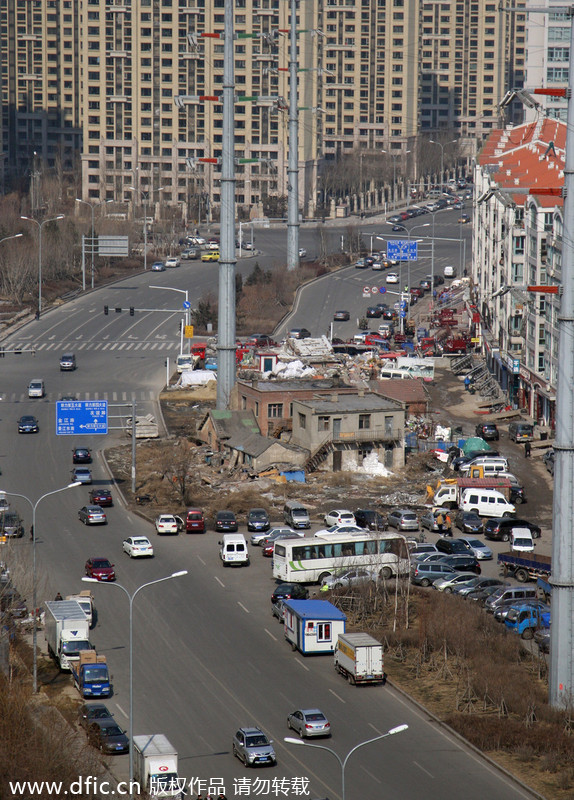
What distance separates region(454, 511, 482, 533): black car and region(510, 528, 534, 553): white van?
137 inches

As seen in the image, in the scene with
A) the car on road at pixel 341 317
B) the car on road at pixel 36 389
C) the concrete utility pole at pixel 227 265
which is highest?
the concrete utility pole at pixel 227 265

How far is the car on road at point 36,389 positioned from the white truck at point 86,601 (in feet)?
145

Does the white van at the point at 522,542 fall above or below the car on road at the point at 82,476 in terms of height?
below

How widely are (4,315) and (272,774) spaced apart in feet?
305

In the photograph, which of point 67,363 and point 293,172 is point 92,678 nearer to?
point 67,363

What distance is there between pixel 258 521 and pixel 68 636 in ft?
62.5

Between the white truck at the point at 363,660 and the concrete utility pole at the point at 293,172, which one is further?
the concrete utility pole at the point at 293,172

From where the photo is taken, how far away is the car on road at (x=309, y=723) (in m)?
40.8

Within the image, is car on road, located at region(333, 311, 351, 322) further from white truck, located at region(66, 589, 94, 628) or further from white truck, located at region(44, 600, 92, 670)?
white truck, located at region(44, 600, 92, 670)

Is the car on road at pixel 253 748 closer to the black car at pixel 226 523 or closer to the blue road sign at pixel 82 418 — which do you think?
the black car at pixel 226 523

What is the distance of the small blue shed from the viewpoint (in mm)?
Result: 48562

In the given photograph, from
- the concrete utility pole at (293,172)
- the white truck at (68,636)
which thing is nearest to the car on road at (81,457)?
the white truck at (68,636)

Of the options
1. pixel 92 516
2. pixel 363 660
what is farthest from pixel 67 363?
pixel 363 660

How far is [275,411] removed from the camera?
80875 millimetres
